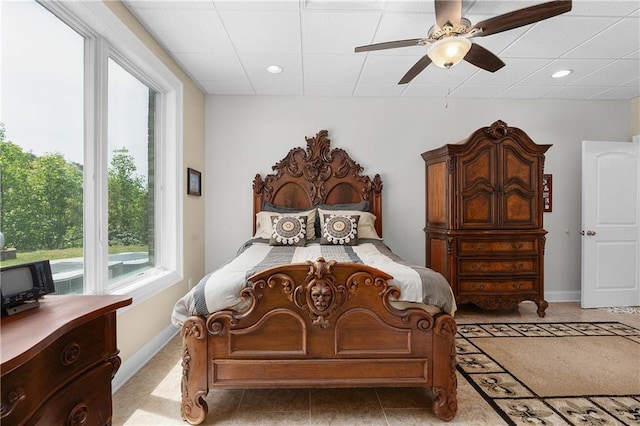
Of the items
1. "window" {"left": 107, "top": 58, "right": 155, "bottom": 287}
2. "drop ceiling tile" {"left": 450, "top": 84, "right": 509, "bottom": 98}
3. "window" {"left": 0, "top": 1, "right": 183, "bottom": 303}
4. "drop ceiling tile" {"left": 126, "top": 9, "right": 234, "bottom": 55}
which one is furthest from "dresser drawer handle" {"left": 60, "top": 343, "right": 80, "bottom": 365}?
"drop ceiling tile" {"left": 450, "top": 84, "right": 509, "bottom": 98}

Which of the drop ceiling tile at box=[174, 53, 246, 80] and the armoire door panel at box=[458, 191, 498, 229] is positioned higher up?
the drop ceiling tile at box=[174, 53, 246, 80]

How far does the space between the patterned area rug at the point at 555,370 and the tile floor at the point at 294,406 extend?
8.6 inches

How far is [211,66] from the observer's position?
3.19 m

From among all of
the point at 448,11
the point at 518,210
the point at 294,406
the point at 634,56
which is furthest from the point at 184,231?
the point at 634,56

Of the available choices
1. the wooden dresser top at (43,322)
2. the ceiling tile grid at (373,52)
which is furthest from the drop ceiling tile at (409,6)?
the wooden dresser top at (43,322)

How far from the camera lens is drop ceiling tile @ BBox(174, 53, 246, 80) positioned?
9.80 ft

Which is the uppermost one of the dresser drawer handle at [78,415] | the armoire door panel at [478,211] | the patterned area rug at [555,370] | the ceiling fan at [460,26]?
the ceiling fan at [460,26]

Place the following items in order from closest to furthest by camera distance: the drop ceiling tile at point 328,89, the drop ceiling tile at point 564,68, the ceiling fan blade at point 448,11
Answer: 1. the ceiling fan blade at point 448,11
2. the drop ceiling tile at point 564,68
3. the drop ceiling tile at point 328,89

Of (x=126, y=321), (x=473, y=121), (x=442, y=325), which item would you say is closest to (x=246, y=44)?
(x=126, y=321)

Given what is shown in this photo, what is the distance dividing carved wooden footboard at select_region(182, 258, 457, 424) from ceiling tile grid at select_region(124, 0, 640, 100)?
1.84m

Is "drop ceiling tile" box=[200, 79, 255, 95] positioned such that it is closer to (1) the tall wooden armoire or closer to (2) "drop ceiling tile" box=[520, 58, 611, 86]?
(1) the tall wooden armoire

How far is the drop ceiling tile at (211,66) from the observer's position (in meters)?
2.99

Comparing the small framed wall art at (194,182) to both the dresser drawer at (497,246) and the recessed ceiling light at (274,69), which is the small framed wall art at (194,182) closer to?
the recessed ceiling light at (274,69)

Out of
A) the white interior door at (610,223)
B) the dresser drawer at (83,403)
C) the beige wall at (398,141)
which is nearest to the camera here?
Answer: the dresser drawer at (83,403)
